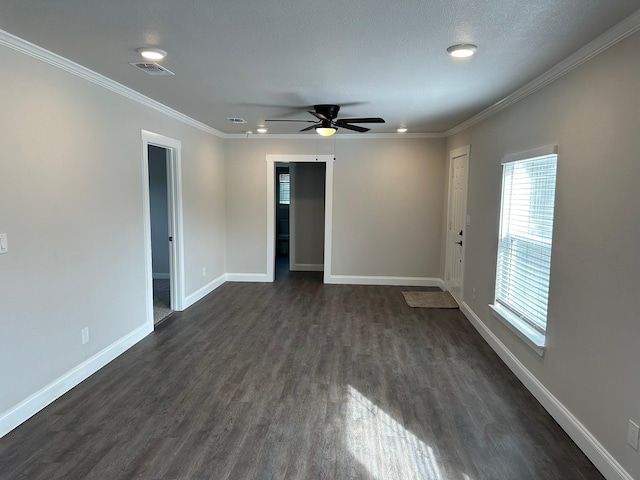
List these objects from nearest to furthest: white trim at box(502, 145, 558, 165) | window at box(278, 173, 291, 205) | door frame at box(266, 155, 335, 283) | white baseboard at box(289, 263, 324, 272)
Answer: white trim at box(502, 145, 558, 165) → door frame at box(266, 155, 335, 283) → white baseboard at box(289, 263, 324, 272) → window at box(278, 173, 291, 205)

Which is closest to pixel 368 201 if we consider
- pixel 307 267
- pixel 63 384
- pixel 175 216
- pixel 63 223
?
pixel 307 267

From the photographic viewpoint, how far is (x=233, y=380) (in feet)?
10.9

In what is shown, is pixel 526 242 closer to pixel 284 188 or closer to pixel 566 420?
pixel 566 420

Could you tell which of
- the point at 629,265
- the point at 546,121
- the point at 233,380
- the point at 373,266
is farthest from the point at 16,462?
the point at 373,266

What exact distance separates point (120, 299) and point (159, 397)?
1.19 metres

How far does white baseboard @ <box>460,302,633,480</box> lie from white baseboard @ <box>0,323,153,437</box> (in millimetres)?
3553

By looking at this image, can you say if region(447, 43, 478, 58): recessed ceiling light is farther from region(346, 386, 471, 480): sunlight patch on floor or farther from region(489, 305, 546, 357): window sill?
region(346, 386, 471, 480): sunlight patch on floor

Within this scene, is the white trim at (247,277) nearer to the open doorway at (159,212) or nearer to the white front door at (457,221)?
the open doorway at (159,212)

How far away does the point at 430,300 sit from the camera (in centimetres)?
574

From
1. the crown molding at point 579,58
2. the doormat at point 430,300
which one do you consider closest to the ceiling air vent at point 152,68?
the crown molding at point 579,58

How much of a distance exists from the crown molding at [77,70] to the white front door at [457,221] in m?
3.74

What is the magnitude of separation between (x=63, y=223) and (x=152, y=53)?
4.65 feet

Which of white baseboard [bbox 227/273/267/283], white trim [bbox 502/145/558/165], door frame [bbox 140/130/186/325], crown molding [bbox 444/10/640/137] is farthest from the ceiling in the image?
white baseboard [bbox 227/273/267/283]

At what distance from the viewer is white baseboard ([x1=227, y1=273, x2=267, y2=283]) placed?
685 cm
